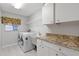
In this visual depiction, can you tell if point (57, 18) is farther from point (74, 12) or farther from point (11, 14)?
point (11, 14)

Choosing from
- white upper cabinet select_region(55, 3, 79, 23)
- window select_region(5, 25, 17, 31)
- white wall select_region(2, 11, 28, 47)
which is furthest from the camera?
window select_region(5, 25, 17, 31)

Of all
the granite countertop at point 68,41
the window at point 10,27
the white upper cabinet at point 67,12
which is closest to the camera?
the granite countertop at point 68,41

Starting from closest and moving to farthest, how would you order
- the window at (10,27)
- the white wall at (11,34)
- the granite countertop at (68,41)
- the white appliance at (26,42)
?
1. the granite countertop at (68,41)
2. the white appliance at (26,42)
3. the white wall at (11,34)
4. the window at (10,27)

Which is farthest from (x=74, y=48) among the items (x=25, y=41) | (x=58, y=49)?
(x=25, y=41)

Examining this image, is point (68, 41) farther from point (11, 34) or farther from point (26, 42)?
point (11, 34)

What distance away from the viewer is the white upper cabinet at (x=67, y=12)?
50.2 inches

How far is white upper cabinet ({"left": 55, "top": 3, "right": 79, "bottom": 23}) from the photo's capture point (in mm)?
1275

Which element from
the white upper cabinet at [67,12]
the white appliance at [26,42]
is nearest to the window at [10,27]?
the white appliance at [26,42]

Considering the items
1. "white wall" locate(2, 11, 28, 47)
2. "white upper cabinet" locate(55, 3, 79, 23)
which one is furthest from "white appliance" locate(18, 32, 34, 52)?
"white upper cabinet" locate(55, 3, 79, 23)

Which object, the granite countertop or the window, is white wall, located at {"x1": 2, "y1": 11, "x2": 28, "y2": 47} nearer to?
the window

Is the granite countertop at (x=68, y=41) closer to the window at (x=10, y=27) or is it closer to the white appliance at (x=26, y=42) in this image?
the white appliance at (x=26, y=42)

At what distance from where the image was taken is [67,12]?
4.72 ft

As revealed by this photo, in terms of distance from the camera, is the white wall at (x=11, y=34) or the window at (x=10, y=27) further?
the window at (x=10, y=27)

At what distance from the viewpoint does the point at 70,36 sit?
174cm
